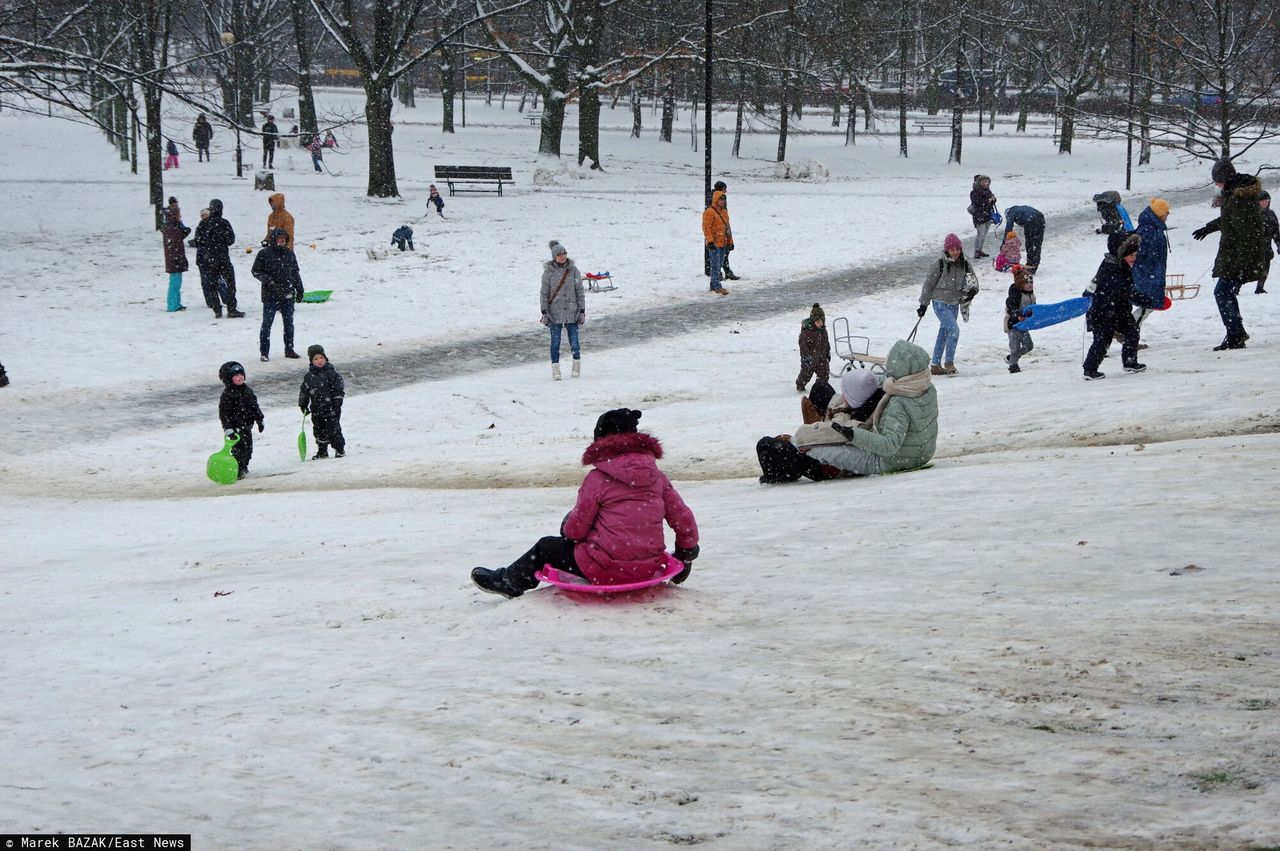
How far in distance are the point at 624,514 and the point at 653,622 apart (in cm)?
56

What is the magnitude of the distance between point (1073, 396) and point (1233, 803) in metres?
8.40

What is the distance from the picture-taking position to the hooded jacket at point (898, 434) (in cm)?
845

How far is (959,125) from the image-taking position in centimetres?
4722

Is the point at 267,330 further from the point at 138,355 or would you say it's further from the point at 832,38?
the point at 832,38

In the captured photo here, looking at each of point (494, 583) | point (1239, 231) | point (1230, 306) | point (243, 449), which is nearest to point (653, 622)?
point (494, 583)

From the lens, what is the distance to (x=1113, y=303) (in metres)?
12.0

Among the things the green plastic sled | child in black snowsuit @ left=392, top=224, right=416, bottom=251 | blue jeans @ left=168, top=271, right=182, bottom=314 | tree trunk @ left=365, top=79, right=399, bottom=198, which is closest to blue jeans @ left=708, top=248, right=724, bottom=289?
child in black snowsuit @ left=392, top=224, right=416, bottom=251

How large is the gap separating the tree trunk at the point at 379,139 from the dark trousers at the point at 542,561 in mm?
26193

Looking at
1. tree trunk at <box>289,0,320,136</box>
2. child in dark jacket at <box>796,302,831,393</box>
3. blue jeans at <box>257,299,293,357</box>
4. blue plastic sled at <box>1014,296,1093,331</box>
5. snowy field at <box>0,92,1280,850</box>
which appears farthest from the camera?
tree trunk at <box>289,0,320,136</box>

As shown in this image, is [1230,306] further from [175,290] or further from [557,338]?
[175,290]

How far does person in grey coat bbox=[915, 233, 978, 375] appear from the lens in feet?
48.4

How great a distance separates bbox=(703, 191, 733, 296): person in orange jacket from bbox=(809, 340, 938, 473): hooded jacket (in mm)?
12835

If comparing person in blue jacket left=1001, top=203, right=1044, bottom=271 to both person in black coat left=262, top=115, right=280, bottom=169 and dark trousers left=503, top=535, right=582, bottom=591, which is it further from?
person in black coat left=262, top=115, right=280, bottom=169

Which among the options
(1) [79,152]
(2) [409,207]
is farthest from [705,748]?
(1) [79,152]
